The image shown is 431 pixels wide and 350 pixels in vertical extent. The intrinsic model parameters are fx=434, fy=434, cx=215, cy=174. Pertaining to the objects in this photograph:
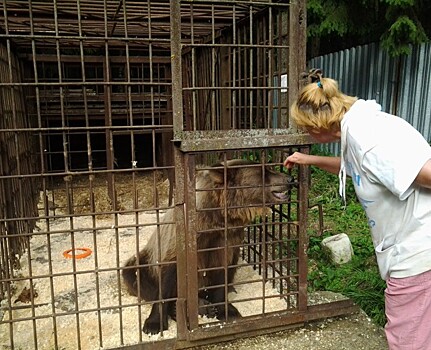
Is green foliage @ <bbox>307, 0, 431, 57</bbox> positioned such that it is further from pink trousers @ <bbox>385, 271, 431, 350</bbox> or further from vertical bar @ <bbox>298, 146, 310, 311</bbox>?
pink trousers @ <bbox>385, 271, 431, 350</bbox>

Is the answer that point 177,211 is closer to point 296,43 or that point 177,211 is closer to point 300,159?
point 300,159

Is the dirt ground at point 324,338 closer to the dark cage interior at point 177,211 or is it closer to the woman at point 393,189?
the dark cage interior at point 177,211

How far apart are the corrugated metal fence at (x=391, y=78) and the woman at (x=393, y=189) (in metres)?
5.34

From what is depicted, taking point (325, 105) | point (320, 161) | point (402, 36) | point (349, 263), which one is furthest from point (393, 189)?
point (402, 36)

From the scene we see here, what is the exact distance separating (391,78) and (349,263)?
4027mm

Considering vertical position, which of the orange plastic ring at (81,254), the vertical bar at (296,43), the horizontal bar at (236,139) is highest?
the vertical bar at (296,43)

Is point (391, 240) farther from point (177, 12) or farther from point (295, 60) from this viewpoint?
point (177, 12)

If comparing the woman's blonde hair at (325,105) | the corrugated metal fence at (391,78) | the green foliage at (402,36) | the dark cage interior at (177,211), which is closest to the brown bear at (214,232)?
the dark cage interior at (177,211)

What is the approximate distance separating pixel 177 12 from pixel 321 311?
8.25 ft

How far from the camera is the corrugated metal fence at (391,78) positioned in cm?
693

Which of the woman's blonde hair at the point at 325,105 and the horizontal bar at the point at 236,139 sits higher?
the woman's blonde hair at the point at 325,105

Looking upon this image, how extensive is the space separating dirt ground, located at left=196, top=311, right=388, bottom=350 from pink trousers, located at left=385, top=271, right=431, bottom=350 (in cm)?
102

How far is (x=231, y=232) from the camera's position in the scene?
371 centimetres

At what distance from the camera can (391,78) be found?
295 inches
